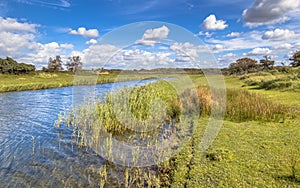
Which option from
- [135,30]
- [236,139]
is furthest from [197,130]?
[135,30]

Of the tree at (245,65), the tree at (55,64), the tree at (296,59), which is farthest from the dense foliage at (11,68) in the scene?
the tree at (296,59)

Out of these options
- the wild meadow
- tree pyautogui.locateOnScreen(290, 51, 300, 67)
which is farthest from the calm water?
tree pyautogui.locateOnScreen(290, 51, 300, 67)

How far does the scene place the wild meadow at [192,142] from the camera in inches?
199

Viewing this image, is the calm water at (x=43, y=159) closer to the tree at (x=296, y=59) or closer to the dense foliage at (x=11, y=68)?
the tree at (x=296, y=59)

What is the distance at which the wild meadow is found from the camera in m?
5.05

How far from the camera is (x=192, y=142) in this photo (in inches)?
294

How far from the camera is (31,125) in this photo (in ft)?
36.0

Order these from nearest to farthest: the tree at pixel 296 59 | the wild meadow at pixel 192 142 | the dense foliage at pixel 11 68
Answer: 1. the wild meadow at pixel 192 142
2. the tree at pixel 296 59
3. the dense foliage at pixel 11 68

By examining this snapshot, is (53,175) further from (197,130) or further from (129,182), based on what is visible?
(197,130)

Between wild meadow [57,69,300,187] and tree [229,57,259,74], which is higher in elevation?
tree [229,57,259,74]

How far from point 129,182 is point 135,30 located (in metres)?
5.77

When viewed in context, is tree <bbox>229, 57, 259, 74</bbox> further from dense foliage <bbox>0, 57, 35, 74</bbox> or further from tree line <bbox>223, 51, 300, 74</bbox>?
dense foliage <bbox>0, 57, 35, 74</bbox>

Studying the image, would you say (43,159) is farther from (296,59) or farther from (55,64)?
(55,64)

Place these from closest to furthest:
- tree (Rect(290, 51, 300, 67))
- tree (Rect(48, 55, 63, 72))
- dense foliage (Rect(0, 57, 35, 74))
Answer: tree (Rect(290, 51, 300, 67)) < dense foliage (Rect(0, 57, 35, 74)) < tree (Rect(48, 55, 63, 72))
